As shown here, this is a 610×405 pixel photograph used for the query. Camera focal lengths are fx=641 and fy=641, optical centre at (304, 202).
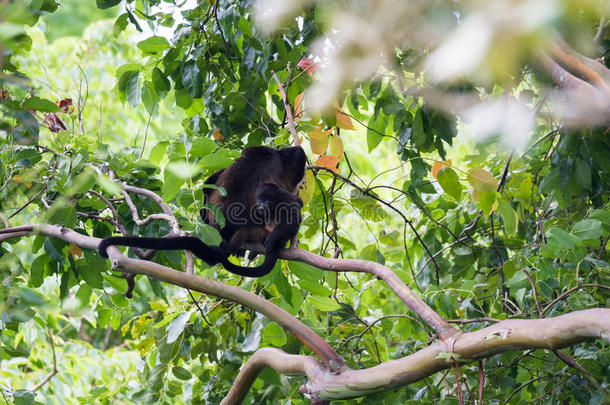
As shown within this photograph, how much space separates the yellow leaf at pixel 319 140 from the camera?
2.71m

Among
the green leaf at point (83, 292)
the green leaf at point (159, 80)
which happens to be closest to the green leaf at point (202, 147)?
the green leaf at point (83, 292)

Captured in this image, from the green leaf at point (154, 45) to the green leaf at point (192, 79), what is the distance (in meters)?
0.15

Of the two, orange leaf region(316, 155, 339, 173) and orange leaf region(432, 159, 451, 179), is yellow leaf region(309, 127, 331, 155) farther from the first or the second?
orange leaf region(432, 159, 451, 179)

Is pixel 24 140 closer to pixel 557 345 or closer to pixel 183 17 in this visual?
pixel 183 17

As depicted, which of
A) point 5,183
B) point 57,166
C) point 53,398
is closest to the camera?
point 5,183

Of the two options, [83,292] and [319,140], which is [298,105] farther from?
[83,292]

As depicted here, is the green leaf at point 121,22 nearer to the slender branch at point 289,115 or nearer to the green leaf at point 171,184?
the slender branch at point 289,115

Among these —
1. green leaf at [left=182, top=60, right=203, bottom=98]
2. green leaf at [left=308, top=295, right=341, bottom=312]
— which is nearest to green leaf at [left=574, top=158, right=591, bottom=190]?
green leaf at [left=308, top=295, right=341, bottom=312]

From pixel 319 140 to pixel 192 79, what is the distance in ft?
2.09

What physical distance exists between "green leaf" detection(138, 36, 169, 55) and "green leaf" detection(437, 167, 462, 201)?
137 centimetres

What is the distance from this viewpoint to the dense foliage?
2.13 m

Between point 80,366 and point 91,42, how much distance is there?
3.39m

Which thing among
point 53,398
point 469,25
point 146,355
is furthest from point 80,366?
point 469,25

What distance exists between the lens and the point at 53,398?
179 inches
